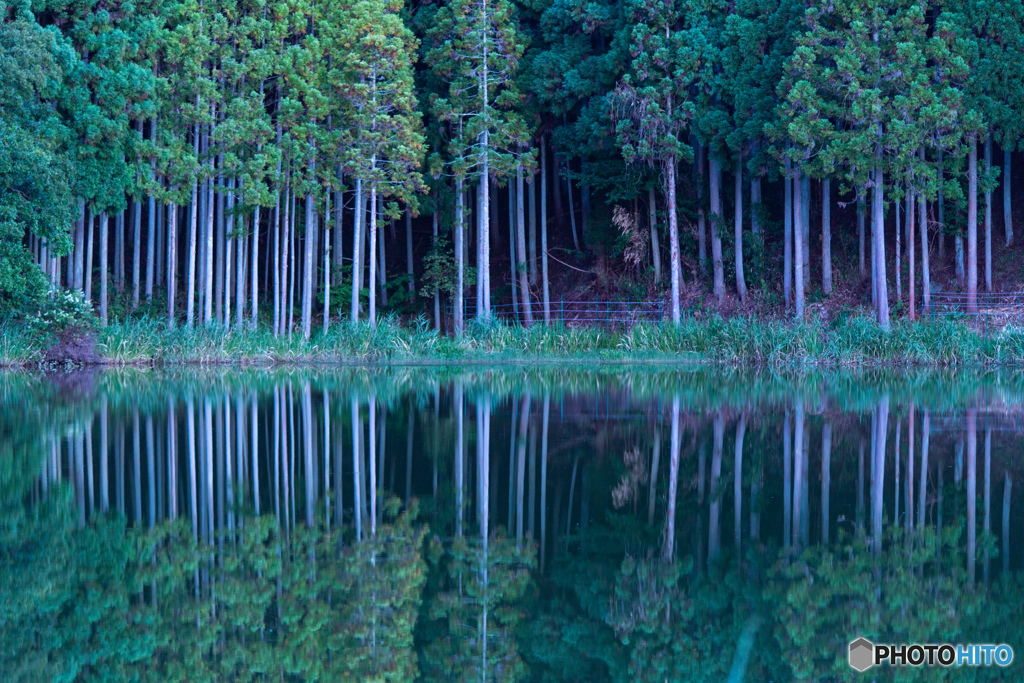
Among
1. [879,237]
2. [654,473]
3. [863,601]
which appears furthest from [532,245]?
[863,601]

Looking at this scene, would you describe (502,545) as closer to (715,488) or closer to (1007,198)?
(715,488)

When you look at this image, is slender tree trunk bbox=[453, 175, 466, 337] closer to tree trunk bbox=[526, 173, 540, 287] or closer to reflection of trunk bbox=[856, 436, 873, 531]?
tree trunk bbox=[526, 173, 540, 287]

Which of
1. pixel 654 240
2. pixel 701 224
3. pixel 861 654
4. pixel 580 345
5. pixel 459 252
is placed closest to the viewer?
pixel 861 654

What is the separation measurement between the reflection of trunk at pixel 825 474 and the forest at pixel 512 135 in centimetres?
1658

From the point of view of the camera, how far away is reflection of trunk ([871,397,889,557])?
26.8 feet

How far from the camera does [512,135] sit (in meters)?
32.4

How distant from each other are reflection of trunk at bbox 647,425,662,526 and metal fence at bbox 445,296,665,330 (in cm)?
1951

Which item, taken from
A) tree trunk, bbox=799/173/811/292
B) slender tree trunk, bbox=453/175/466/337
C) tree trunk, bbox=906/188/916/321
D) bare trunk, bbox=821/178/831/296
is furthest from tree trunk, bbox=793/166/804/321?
slender tree trunk, bbox=453/175/466/337

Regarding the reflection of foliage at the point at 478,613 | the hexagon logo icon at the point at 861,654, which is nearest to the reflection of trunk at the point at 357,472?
the reflection of foliage at the point at 478,613

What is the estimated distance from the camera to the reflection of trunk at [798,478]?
26.7 feet

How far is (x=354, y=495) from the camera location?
9641mm

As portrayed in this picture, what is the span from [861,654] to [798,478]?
179 inches

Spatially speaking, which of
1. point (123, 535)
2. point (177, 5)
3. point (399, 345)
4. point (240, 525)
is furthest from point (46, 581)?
point (177, 5)

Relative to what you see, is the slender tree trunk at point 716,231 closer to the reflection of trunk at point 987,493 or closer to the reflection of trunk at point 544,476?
the reflection of trunk at point 544,476
